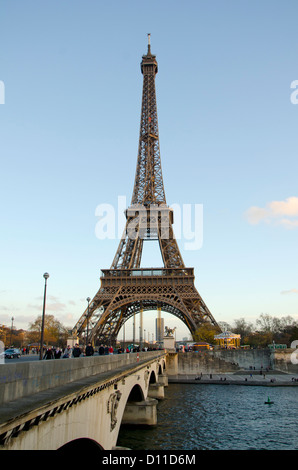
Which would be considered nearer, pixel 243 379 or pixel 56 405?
pixel 56 405

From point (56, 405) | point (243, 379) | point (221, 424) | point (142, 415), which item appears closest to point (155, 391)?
point (221, 424)

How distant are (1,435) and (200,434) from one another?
69.5ft

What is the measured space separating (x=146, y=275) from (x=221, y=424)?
41046 mm

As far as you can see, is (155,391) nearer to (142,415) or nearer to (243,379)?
(142,415)

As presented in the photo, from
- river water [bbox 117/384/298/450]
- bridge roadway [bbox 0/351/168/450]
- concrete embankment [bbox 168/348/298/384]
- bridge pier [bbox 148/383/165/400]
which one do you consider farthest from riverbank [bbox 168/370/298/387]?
bridge roadway [bbox 0/351/168/450]

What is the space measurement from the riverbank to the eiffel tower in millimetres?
8071

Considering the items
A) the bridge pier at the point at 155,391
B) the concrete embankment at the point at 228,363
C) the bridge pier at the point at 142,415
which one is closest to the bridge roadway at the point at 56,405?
the bridge pier at the point at 142,415

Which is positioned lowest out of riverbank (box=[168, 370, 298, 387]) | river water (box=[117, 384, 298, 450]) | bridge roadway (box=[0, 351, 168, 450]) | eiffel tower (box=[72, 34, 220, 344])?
riverbank (box=[168, 370, 298, 387])

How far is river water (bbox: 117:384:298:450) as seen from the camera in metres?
21.4

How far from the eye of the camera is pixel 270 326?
389 ft

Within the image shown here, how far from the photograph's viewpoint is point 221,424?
2664 centimetres

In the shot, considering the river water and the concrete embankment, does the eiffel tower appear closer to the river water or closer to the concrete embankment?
the concrete embankment

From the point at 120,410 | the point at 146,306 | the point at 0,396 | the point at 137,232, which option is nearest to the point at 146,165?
the point at 137,232
